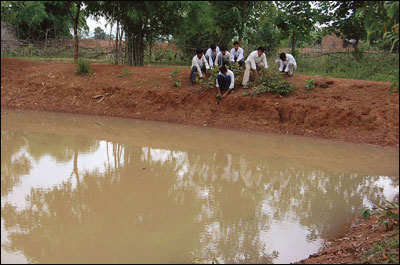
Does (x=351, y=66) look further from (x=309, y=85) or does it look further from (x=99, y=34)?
(x=99, y=34)

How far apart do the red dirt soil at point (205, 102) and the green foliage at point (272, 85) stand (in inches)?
5.9

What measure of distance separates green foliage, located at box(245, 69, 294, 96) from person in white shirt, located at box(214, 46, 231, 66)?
1061mm

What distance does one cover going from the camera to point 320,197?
4809mm

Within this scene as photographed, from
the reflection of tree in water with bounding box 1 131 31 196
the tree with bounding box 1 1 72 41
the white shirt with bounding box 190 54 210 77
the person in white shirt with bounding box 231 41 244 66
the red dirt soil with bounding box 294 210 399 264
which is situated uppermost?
the tree with bounding box 1 1 72 41

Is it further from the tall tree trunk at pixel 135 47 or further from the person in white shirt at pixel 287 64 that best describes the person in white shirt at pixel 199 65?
the tall tree trunk at pixel 135 47

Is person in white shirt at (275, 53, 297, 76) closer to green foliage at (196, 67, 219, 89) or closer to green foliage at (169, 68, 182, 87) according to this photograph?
green foliage at (196, 67, 219, 89)

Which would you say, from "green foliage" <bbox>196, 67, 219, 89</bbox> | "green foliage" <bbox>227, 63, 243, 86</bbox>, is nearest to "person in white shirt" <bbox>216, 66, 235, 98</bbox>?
"green foliage" <bbox>196, 67, 219, 89</bbox>

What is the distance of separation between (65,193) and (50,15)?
15436 millimetres

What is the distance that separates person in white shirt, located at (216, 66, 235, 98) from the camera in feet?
28.9

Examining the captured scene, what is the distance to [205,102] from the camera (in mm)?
9109

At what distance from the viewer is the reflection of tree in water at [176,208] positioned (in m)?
3.33

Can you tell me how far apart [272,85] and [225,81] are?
1.09m

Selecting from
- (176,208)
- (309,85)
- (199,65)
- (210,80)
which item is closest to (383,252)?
(176,208)

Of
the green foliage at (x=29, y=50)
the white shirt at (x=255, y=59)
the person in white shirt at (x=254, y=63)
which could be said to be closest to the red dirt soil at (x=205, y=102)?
the person in white shirt at (x=254, y=63)
